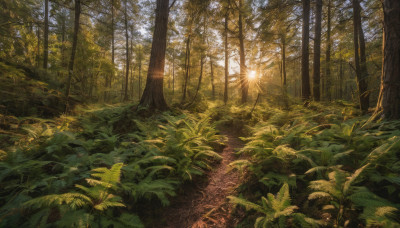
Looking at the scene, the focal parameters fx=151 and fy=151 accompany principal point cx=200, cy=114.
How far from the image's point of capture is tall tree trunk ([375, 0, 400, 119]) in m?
3.04

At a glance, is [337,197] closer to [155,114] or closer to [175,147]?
[175,147]

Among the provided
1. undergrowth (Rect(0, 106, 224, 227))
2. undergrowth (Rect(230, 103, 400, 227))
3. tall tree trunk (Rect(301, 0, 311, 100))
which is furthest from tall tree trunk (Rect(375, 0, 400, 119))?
tall tree trunk (Rect(301, 0, 311, 100))

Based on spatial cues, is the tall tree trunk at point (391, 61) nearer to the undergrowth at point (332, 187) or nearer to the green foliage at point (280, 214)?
the undergrowth at point (332, 187)

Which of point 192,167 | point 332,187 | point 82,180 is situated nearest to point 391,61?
point 332,187

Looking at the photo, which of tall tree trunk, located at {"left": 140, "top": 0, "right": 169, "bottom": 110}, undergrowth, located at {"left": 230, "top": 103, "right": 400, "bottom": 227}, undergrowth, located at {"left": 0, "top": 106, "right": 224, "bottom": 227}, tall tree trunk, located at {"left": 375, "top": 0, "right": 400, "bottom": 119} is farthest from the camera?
tall tree trunk, located at {"left": 140, "top": 0, "right": 169, "bottom": 110}

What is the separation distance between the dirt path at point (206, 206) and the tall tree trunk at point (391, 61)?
3575mm

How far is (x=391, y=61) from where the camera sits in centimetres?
312

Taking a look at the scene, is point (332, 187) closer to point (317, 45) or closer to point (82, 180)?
point (82, 180)

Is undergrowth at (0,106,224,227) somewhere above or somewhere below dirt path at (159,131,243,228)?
above

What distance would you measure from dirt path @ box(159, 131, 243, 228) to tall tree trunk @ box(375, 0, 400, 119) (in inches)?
141

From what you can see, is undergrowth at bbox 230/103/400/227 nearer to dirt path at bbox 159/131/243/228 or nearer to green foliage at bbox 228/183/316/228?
green foliage at bbox 228/183/316/228

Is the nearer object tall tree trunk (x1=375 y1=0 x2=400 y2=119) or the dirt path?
the dirt path

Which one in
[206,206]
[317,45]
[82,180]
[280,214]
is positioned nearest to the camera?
[280,214]

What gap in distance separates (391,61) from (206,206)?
4.69m
